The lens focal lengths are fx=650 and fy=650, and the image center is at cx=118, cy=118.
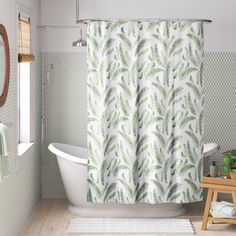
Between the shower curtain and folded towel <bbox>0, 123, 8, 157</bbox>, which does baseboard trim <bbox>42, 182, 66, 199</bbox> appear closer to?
the shower curtain

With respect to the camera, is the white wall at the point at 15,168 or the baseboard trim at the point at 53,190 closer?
the white wall at the point at 15,168

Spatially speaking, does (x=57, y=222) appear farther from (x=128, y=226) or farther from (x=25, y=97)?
(x=25, y=97)

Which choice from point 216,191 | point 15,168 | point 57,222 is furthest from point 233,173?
point 15,168

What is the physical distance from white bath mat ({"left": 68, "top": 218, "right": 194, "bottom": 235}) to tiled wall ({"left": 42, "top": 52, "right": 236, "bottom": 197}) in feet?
4.05

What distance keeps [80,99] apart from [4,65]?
95.7 inches

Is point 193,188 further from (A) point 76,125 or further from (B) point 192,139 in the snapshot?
(A) point 76,125

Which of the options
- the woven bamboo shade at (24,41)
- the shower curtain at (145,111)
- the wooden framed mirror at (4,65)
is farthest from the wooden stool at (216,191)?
the wooden framed mirror at (4,65)

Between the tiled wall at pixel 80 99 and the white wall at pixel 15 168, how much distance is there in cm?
→ 33

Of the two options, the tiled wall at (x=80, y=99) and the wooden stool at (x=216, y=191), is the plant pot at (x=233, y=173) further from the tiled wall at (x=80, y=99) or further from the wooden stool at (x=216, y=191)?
the tiled wall at (x=80, y=99)

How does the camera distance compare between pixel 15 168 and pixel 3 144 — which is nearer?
pixel 3 144

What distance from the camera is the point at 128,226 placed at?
6.04 m

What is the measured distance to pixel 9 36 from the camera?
5.10 m

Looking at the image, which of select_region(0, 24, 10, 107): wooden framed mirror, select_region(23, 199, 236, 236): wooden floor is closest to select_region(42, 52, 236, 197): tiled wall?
select_region(23, 199, 236, 236): wooden floor

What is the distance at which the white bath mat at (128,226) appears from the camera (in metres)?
5.86
